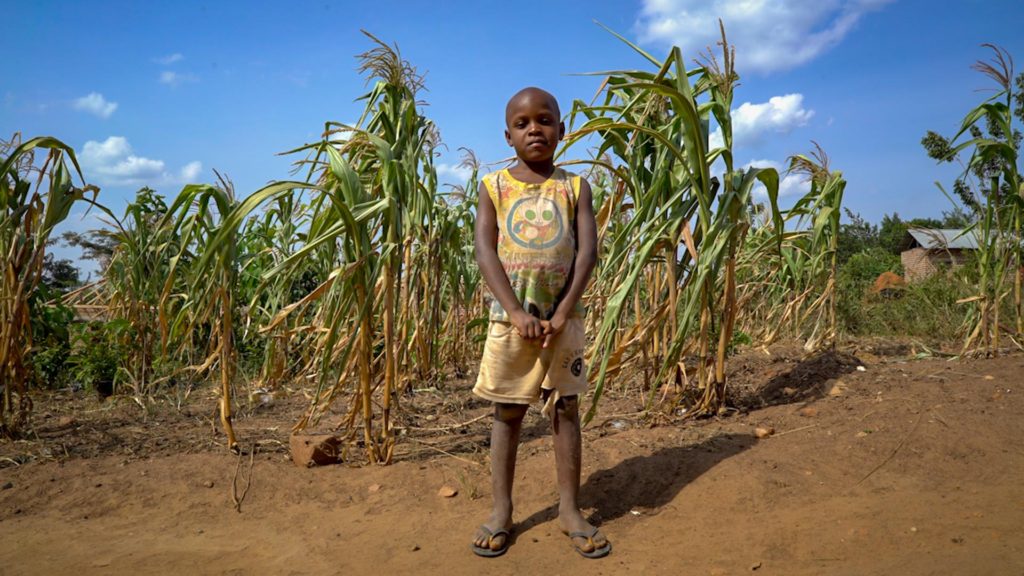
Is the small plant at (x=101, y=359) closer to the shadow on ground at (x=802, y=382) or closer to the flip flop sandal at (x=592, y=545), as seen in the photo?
the flip flop sandal at (x=592, y=545)

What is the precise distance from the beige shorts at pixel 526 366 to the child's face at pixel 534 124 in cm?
55

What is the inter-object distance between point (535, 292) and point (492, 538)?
778mm

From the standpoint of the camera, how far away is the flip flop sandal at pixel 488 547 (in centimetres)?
208

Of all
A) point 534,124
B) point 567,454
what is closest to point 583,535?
point 567,454

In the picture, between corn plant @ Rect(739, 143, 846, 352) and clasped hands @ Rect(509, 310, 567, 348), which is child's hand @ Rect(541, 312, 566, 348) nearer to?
clasped hands @ Rect(509, 310, 567, 348)

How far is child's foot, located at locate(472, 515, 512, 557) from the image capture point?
6.86ft

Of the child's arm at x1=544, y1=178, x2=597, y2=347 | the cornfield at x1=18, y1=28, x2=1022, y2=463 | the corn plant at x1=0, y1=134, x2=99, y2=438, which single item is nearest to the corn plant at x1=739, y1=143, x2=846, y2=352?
the cornfield at x1=18, y1=28, x2=1022, y2=463

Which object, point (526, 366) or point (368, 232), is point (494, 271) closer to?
point (526, 366)

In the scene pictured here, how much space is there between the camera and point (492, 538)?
211 cm

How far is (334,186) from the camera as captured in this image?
3031 millimetres

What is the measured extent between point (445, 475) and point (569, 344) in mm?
958

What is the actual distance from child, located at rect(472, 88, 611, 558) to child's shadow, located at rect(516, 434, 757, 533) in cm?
24

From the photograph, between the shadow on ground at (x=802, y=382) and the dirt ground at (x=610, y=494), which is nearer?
the dirt ground at (x=610, y=494)

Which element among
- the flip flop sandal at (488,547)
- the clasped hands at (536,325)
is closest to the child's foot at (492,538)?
the flip flop sandal at (488,547)
